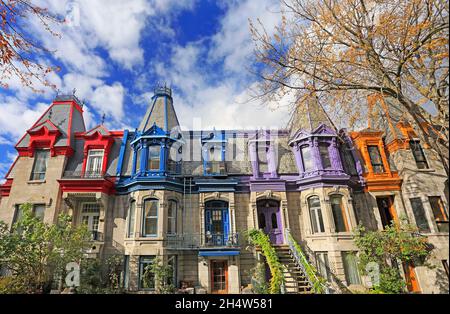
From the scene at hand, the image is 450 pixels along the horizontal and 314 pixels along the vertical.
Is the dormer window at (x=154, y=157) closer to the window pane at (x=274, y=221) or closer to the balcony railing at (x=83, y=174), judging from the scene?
the balcony railing at (x=83, y=174)

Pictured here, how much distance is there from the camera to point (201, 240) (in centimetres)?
1196

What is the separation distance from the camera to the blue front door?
39.5 feet

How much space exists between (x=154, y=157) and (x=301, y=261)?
9369 millimetres

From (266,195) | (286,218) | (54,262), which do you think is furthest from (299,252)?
(54,262)

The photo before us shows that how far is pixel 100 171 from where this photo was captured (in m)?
13.3

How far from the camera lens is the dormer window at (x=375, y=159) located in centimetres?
1341

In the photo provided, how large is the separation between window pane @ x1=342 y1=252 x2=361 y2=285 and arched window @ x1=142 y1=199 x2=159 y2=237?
9706 millimetres

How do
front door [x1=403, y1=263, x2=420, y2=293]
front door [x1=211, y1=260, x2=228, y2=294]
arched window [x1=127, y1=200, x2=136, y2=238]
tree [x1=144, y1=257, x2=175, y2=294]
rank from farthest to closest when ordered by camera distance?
arched window [x1=127, y1=200, x2=136, y2=238]
front door [x1=211, y1=260, x2=228, y2=294]
front door [x1=403, y1=263, x2=420, y2=293]
tree [x1=144, y1=257, x2=175, y2=294]

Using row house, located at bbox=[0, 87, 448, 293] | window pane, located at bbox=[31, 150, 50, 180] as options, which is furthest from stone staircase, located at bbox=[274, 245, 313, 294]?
window pane, located at bbox=[31, 150, 50, 180]

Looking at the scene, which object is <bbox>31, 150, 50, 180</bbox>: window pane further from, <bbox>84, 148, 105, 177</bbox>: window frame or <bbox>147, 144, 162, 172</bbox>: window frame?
<bbox>147, 144, 162, 172</bbox>: window frame

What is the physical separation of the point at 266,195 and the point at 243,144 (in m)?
3.66
